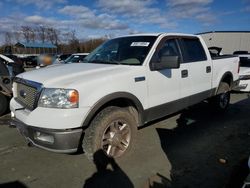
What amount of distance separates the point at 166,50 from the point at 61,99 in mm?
2265

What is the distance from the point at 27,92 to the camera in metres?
3.66

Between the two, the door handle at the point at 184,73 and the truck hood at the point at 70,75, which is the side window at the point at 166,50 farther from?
the truck hood at the point at 70,75

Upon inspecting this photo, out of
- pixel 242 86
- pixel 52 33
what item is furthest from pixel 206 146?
pixel 52 33

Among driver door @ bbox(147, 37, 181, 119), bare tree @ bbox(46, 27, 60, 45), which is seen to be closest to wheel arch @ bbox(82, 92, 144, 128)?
driver door @ bbox(147, 37, 181, 119)

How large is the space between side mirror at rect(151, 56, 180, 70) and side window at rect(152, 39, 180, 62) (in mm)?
155

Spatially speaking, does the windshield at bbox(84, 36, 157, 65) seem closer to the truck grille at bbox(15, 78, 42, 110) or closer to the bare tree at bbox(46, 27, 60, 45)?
the truck grille at bbox(15, 78, 42, 110)

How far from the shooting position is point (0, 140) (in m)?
4.83

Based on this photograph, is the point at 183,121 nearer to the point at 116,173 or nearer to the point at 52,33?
the point at 116,173

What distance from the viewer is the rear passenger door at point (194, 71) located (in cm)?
484

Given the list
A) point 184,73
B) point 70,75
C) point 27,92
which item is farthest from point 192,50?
point 27,92

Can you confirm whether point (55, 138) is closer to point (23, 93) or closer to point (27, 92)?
point (27, 92)

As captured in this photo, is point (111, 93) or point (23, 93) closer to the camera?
point (111, 93)

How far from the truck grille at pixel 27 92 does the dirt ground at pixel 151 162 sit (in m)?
0.94

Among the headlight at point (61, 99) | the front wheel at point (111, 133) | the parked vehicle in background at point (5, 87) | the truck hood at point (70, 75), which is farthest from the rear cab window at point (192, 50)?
the parked vehicle in background at point (5, 87)
